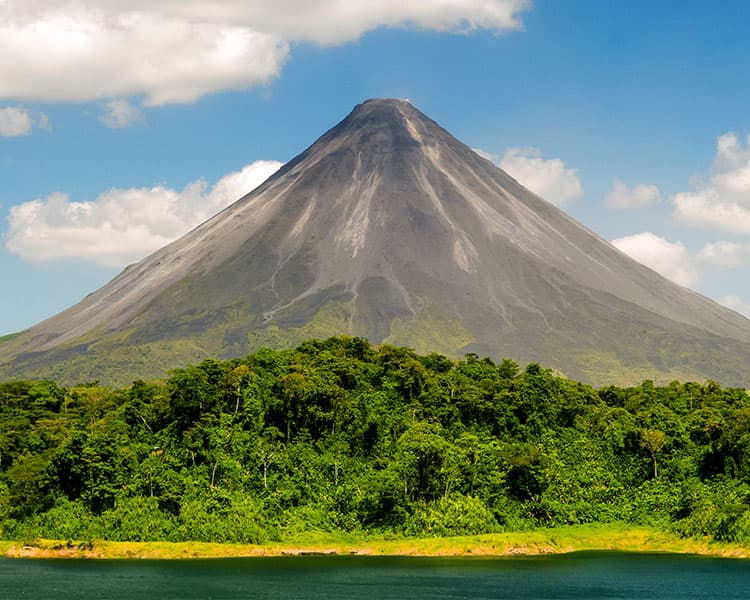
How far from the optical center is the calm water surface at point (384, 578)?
2057 inches

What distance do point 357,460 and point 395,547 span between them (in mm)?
10152

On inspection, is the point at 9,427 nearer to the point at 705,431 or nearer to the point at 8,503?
the point at 8,503

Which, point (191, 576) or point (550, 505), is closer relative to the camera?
point (191, 576)

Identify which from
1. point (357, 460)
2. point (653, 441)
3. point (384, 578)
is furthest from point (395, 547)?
point (653, 441)

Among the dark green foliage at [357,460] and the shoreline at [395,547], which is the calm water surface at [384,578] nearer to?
the shoreline at [395,547]

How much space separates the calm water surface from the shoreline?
1.69 m

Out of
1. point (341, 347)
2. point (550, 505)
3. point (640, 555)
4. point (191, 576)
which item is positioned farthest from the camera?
point (341, 347)

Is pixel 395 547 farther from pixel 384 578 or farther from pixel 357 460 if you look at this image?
pixel 384 578

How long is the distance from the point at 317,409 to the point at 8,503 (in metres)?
21.2

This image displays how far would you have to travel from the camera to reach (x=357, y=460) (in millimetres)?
76188

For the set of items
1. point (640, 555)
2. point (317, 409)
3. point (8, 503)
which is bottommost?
point (640, 555)

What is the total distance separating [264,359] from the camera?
86625mm

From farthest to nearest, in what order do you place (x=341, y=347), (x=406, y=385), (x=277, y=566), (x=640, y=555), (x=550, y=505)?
1. (x=341, y=347)
2. (x=406, y=385)
3. (x=550, y=505)
4. (x=640, y=555)
5. (x=277, y=566)

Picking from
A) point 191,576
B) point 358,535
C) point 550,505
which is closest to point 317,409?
point 358,535
